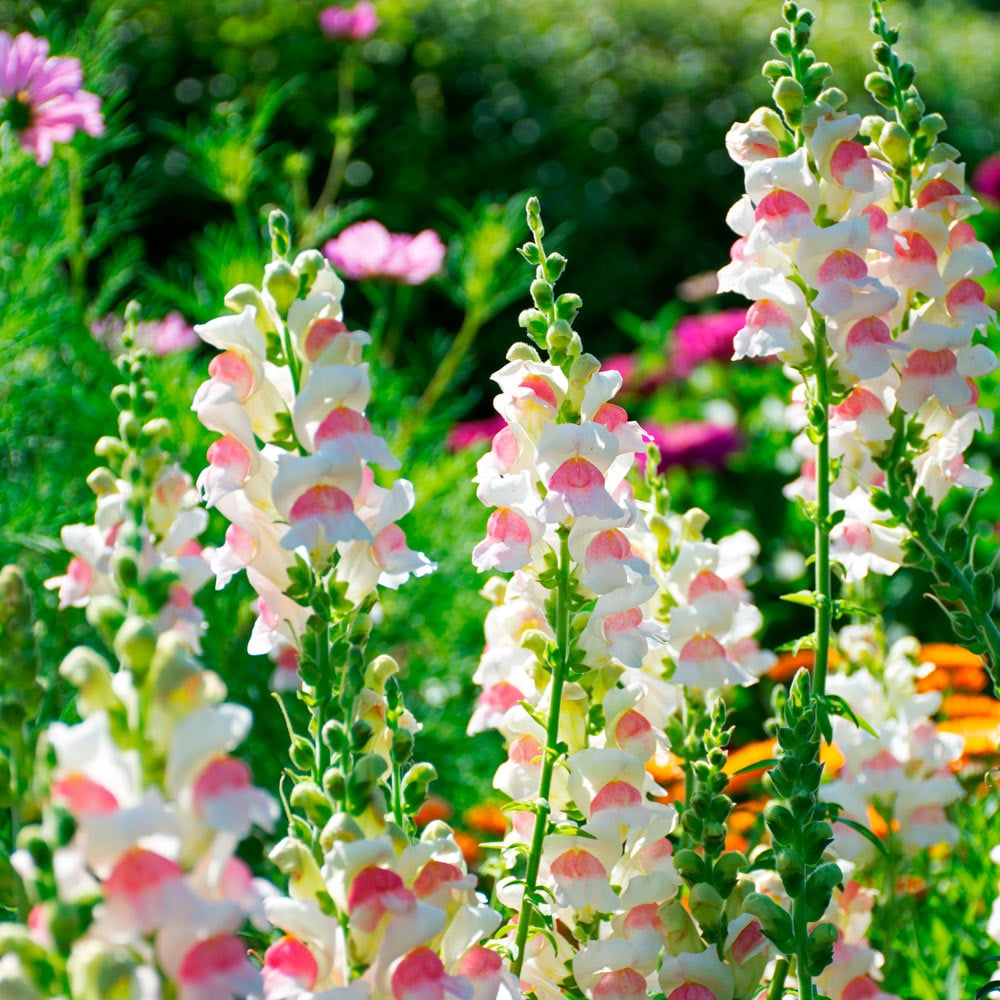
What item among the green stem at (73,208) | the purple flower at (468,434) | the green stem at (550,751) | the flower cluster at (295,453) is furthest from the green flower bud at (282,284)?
the purple flower at (468,434)

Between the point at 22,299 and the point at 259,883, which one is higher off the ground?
the point at 22,299

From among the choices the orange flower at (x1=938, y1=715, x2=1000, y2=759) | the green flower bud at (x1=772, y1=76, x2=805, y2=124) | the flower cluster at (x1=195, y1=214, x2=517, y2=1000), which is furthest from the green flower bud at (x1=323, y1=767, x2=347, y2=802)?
the orange flower at (x1=938, y1=715, x2=1000, y2=759)

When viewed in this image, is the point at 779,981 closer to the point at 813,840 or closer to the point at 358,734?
the point at 813,840

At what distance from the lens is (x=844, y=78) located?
718 cm

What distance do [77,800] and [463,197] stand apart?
5632mm

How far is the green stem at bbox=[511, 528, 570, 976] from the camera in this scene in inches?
39.0

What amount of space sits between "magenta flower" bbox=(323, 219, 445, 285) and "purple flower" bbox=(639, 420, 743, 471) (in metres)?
0.99

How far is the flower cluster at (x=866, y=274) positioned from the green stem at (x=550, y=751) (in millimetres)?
274

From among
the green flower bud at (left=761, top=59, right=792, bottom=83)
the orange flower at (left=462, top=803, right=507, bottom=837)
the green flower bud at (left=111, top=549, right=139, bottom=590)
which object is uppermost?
the green flower bud at (left=761, top=59, right=792, bottom=83)

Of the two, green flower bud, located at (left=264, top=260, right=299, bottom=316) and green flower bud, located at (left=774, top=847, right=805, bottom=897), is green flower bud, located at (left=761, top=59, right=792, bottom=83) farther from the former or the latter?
green flower bud, located at (left=774, top=847, right=805, bottom=897)

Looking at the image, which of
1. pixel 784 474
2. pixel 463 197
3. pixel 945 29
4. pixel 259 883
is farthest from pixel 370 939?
pixel 945 29

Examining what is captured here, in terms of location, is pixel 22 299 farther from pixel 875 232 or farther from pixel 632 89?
pixel 632 89

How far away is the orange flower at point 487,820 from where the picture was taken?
2232 millimetres

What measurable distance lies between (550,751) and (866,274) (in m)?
0.49
